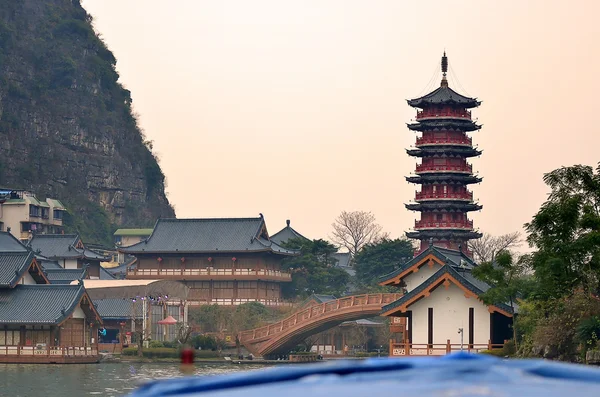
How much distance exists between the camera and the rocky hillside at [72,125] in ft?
349

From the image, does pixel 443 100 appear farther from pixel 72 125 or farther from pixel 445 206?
pixel 72 125

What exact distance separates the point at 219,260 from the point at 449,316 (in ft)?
124

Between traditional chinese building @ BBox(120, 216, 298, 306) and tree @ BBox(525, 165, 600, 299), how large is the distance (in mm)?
42598

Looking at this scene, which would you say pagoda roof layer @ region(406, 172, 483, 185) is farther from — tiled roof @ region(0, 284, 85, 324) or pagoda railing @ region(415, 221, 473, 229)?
tiled roof @ region(0, 284, 85, 324)

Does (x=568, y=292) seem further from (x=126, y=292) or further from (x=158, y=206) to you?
(x=158, y=206)

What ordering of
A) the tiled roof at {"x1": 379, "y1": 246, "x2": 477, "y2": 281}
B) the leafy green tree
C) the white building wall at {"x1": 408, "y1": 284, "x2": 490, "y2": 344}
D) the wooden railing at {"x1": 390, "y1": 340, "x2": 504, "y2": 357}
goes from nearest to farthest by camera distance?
the wooden railing at {"x1": 390, "y1": 340, "x2": 504, "y2": 357} < the white building wall at {"x1": 408, "y1": 284, "x2": 490, "y2": 344} < the tiled roof at {"x1": 379, "y1": 246, "x2": 477, "y2": 281} < the leafy green tree

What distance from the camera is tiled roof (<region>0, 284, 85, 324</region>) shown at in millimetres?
50750

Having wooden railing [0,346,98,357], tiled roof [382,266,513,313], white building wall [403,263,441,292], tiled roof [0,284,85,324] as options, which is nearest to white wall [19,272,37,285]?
tiled roof [0,284,85,324]

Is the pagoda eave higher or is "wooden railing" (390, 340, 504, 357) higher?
the pagoda eave

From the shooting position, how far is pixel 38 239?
262 feet

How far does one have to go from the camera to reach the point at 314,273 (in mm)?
75438

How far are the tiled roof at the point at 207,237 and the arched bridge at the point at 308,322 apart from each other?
1571 centimetres

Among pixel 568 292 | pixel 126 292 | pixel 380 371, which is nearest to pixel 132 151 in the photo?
pixel 126 292

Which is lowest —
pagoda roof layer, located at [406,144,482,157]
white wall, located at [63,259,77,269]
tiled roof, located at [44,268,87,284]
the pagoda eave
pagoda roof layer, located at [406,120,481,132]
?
tiled roof, located at [44,268,87,284]
